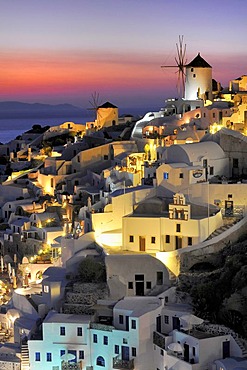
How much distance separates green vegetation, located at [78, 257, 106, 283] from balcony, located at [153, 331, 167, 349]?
350 cm

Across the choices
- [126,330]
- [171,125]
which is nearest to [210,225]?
[126,330]

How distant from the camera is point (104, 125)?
50.2 meters

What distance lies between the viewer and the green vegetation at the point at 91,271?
25.5 m

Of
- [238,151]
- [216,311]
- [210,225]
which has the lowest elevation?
[216,311]

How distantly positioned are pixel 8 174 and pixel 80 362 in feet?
83.6

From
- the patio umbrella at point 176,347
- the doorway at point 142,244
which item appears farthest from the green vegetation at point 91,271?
the patio umbrella at point 176,347

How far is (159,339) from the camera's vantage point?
22359 mm

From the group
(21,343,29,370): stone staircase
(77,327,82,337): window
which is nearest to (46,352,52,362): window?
(21,343,29,370): stone staircase

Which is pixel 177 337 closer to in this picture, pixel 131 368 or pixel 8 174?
pixel 131 368

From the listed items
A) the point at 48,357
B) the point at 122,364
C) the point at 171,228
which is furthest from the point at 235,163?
the point at 48,357

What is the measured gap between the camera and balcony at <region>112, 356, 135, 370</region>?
74.0 feet

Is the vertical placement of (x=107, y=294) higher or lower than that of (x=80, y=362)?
higher

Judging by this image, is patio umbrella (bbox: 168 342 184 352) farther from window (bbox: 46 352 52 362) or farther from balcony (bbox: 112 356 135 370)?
window (bbox: 46 352 52 362)

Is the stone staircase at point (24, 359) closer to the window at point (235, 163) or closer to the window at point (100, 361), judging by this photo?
the window at point (100, 361)
